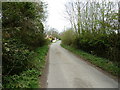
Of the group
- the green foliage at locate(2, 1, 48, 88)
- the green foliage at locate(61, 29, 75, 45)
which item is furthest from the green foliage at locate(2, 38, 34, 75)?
the green foliage at locate(61, 29, 75, 45)

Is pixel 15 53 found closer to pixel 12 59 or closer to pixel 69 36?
A: pixel 12 59

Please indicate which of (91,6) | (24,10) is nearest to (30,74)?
(24,10)

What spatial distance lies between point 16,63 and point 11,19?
7.14 feet

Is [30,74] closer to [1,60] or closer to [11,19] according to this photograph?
[1,60]

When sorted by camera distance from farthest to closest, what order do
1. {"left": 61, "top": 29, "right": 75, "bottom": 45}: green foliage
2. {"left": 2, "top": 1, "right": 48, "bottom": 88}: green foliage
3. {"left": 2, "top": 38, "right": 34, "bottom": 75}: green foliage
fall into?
{"left": 61, "top": 29, "right": 75, "bottom": 45}: green foliage
{"left": 2, "top": 38, "right": 34, "bottom": 75}: green foliage
{"left": 2, "top": 1, "right": 48, "bottom": 88}: green foliage

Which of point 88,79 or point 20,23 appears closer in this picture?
point 88,79

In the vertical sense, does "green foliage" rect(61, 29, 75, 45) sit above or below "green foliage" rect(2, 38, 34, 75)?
above

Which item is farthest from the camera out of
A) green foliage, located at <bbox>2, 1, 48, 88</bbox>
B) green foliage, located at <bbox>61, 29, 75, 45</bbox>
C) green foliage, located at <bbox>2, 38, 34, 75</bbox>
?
green foliage, located at <bbox>61, 29, 75, 45</bbox>

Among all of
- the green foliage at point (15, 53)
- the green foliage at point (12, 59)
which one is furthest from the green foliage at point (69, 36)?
the green foliage at point (12, 59)

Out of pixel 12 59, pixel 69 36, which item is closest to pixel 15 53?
pixel 12 59

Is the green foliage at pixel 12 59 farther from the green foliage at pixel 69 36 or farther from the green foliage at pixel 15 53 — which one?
the green foliage at pixel 69 36

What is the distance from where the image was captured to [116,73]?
15.0 feet

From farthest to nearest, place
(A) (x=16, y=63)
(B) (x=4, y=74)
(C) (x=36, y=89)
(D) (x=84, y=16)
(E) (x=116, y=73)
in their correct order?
(D) (x=84, y=16)
(E) (x=116, y=73)
(A) (x=16, y=63)
(B) (x=4, y=74)
(C) (x=36, y=89)

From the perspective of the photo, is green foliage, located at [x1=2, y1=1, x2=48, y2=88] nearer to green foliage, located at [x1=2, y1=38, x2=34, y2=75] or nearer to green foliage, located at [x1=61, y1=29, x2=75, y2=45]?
green foliage, located at [x1=2, y1=38, x2=34, y2=75]
